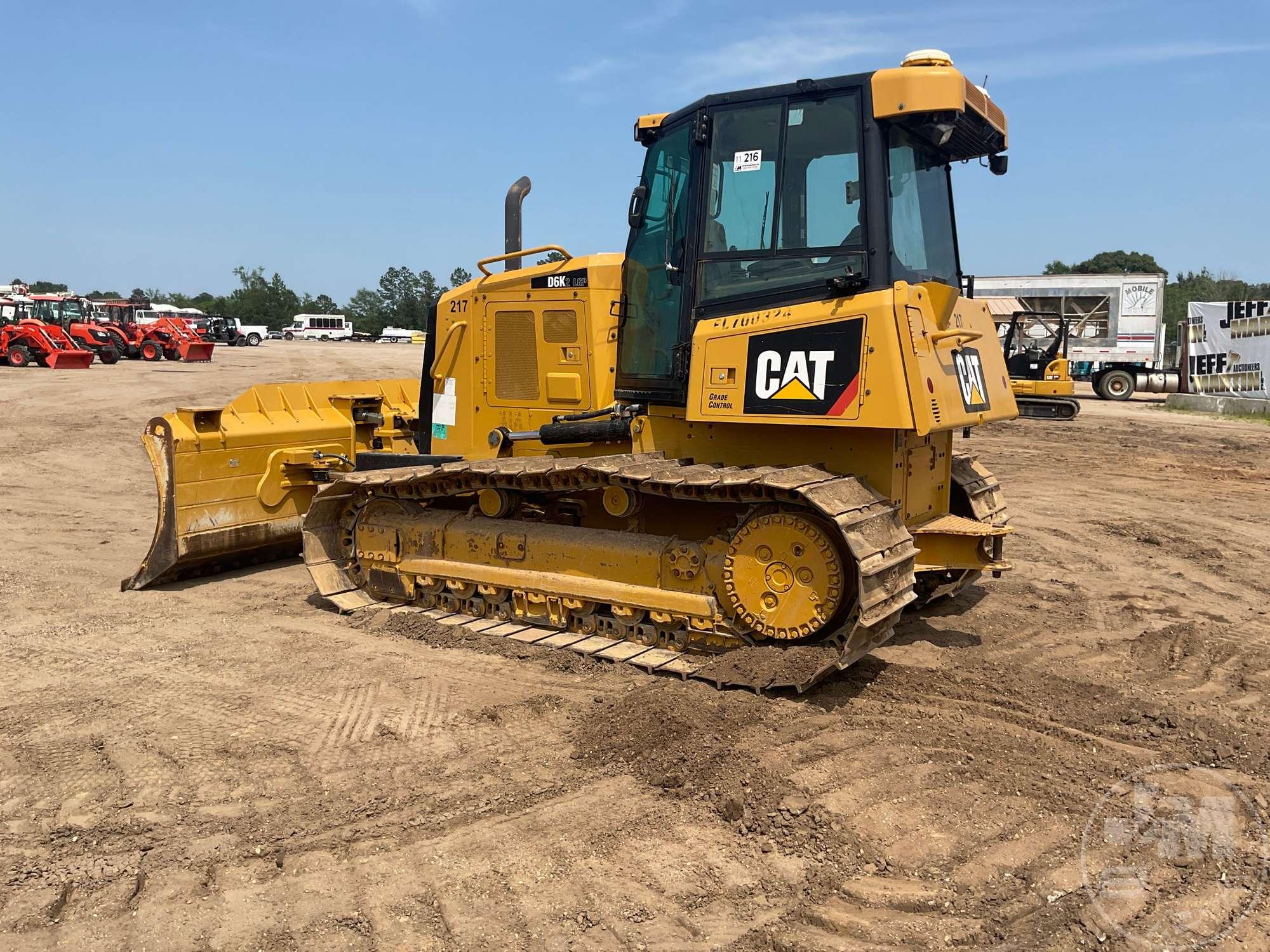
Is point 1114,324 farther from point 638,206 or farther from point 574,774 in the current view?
point 574,774

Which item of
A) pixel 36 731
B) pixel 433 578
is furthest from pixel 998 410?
pixel 36 731

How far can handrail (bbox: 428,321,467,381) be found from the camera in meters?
7.66

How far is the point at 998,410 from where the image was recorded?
6266 millimetres

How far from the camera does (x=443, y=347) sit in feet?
25.7

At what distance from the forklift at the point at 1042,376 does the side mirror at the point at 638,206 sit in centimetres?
1765

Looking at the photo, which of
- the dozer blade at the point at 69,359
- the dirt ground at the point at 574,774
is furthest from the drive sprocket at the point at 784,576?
the dozer blade at the point at 69,359

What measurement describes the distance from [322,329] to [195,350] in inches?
1544

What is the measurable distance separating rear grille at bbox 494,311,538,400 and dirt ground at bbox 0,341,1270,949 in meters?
1.87

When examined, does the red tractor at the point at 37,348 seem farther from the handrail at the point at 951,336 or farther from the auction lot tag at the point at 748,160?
the handrail at the point at 951,336

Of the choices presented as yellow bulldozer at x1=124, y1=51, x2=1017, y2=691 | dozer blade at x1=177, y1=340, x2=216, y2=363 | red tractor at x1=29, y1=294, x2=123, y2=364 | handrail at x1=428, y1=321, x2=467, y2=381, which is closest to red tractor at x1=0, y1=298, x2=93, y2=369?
red tractor at x1=29, y1=294, x2=123, y2=364

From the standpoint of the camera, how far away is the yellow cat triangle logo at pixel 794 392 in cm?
531

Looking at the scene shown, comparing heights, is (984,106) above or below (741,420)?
above

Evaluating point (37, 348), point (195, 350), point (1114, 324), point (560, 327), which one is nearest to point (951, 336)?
point (560, 327)

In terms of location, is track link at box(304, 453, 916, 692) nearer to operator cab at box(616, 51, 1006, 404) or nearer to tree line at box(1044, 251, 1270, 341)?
operator cab at box(616, 51, 1006, 404)
